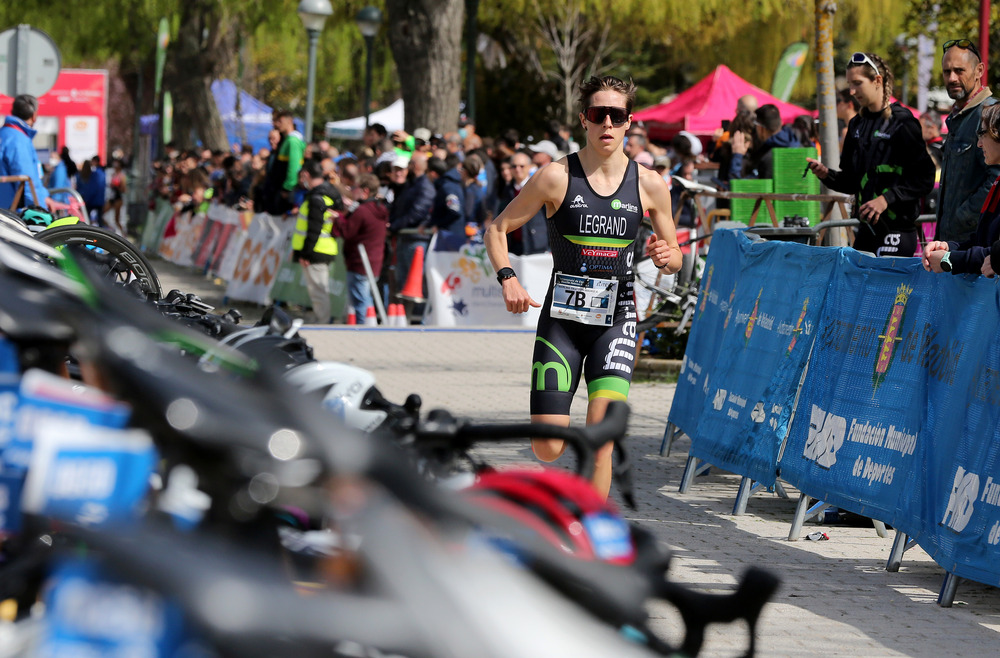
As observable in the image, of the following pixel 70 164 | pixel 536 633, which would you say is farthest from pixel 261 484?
→ pixel 70 164

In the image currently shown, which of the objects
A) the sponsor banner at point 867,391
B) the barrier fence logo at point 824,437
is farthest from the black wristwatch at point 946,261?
the barrier fence logo at point 824,437

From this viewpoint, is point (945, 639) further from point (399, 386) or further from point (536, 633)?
point (399, 386)

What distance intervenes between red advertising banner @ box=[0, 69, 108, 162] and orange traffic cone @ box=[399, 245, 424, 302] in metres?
22.3

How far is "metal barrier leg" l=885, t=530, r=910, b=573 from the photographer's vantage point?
256 inches

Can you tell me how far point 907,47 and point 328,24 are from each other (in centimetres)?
1500

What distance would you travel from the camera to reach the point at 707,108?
96.4 ft

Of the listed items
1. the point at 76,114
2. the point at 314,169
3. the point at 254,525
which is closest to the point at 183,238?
the point at 314,169

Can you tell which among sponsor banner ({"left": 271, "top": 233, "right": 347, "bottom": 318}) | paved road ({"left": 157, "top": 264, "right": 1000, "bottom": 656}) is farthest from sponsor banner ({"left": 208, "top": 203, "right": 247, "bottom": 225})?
paved road ({"left": 157, "top": 264, "right": 1000, "bottom": 656})

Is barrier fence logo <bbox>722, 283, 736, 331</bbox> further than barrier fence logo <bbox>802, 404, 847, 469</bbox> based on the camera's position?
Yes

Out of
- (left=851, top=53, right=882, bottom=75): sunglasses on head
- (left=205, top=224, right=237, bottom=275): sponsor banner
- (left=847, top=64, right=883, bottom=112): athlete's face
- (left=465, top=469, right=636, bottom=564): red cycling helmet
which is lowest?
(left=205, top=224, right=237, bottom=275): sponsor banner

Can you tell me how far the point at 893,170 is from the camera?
343 inches

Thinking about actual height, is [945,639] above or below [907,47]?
below

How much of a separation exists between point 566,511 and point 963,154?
19.8 feet

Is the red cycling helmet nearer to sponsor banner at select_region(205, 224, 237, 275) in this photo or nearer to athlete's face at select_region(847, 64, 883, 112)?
athlete's face at select_region(847, 64, 883, 112)
